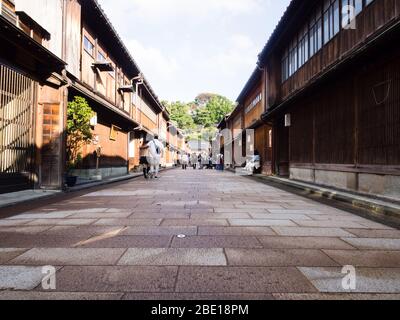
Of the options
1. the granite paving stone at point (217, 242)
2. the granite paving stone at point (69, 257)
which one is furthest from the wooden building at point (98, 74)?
the granite paving stone at point (217, 242)

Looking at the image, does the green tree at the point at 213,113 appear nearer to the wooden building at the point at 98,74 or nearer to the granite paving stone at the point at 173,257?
the wooden building at the point at 98,74

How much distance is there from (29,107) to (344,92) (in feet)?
34.4

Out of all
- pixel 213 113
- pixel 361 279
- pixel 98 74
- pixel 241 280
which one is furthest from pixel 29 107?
pixel 213 113

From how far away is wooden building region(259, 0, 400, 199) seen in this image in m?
7.44

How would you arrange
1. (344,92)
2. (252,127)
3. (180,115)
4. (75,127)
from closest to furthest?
1. (344,92)
2. (75,127)
3. (252,127)
4. (180,115)

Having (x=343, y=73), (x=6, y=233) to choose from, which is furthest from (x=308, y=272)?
(x=343, y=73)

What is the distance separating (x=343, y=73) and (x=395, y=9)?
2495 millimetres

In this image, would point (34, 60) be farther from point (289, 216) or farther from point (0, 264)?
point (289, 216)

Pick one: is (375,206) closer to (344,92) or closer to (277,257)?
(277,257)

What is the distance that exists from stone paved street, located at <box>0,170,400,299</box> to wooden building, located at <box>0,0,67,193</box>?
151 inches

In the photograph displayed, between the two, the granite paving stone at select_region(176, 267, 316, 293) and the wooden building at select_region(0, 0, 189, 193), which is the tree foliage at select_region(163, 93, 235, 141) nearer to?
the wooden building at select_region(0, 0, 189, 193)

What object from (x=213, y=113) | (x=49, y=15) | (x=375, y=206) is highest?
(x=213, y=113)

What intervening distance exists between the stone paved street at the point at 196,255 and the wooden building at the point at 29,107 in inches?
151

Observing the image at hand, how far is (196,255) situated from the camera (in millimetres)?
3434
